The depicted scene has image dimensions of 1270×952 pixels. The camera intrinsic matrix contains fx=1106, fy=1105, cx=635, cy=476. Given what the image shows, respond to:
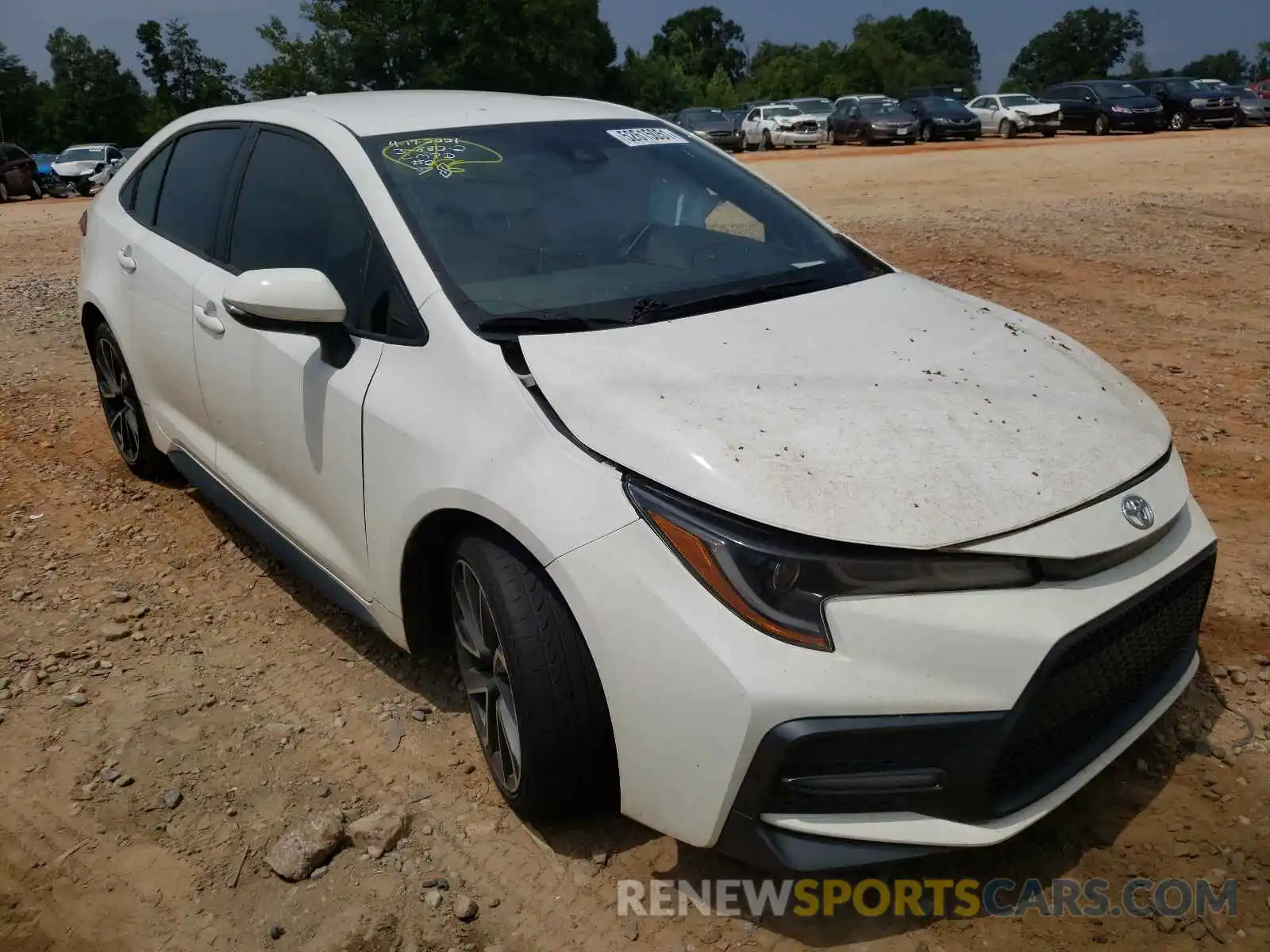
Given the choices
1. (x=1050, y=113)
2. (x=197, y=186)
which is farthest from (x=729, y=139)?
(x=197, y=186)

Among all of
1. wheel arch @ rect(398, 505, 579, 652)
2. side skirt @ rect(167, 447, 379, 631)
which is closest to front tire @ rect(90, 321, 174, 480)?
side skirt @ rect(167, 447, 379, 631)

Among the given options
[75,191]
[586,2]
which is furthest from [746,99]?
[75,191]

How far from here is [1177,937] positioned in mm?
2348

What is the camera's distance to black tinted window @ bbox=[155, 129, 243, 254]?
12.9ft

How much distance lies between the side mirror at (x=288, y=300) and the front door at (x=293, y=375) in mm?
119

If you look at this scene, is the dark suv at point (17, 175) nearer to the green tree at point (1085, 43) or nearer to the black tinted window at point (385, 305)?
the black tinted window at point (385, 305)

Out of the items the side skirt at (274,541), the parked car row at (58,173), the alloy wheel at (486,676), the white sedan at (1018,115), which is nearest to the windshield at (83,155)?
the parked car row at (58,173)

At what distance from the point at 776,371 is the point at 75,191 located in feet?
106

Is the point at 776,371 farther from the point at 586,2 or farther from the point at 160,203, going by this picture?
the point at 586,2

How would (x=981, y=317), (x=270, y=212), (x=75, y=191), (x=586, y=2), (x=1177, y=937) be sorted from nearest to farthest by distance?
(x=1177, y=937), (x=981, y=317), (x=270, y=212), (x=75, y=191), (x=586, y=2)

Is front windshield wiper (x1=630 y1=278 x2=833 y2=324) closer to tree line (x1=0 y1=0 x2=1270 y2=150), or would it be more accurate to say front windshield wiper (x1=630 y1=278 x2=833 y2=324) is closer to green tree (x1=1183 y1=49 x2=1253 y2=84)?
tree line (x1=0 y1=0 x2=1270 y2=150)

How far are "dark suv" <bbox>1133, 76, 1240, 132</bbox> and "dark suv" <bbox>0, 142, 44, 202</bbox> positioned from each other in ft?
99.1

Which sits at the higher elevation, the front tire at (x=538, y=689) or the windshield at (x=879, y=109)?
the front tire at (x=538, y=689)

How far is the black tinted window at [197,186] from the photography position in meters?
3.93
